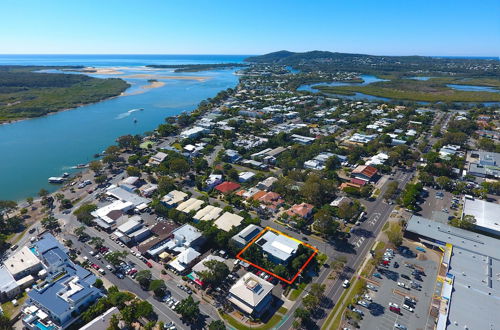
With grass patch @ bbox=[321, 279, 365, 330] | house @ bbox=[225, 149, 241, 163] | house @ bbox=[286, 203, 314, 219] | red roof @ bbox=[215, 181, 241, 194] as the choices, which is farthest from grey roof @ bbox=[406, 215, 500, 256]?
house @ bbox=[225, 149, 241, 163]

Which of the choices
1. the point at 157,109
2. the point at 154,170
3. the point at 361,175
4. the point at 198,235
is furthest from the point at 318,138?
the point at 157,109

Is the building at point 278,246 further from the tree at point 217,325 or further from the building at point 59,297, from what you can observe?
the building at point 59,297

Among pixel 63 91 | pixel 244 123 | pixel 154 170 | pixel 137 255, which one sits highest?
pixel 63 91

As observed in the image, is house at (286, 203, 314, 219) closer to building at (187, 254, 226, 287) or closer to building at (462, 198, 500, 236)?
building at (187, 254, 226, 287)

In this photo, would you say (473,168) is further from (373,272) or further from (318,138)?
(373,272)

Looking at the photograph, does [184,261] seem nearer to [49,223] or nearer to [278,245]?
[278,245]

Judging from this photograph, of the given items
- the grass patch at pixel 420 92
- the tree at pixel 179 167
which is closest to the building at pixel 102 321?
the tree at pixel 179 167
